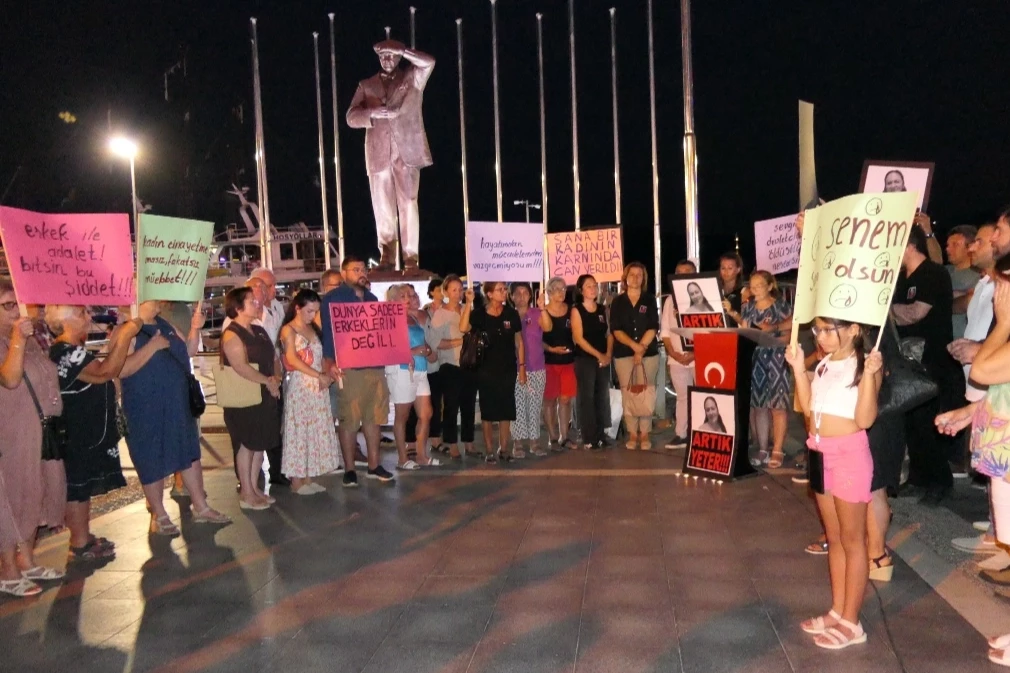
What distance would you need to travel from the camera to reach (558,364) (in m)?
8.88

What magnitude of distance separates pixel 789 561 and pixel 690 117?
7232 millimetres

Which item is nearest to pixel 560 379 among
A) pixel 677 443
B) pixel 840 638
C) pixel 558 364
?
pixel 558 364

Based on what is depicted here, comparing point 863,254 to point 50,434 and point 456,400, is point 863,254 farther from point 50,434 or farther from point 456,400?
point 456,400

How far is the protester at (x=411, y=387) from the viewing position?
8.14 meters

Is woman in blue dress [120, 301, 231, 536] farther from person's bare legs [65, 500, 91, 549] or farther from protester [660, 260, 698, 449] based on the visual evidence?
protester [660, 260, 698, 449]

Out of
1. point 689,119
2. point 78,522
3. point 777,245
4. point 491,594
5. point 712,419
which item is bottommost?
point 491,594

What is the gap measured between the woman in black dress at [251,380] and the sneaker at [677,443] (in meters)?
4.14

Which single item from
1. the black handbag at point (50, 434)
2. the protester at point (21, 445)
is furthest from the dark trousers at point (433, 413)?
the protester at point (21, 445)

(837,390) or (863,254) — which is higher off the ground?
(863,254)

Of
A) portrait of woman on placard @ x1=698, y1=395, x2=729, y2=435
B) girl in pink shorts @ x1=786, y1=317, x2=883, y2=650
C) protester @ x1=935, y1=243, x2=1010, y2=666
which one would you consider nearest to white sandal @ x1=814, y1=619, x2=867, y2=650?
girl in pink shorts @ x1=786, y1=317, x2=883, y2=650

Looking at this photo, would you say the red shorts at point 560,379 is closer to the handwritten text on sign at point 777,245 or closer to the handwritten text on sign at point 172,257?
the handwritten text on sign at point 777,245

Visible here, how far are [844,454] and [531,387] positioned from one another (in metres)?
5.11

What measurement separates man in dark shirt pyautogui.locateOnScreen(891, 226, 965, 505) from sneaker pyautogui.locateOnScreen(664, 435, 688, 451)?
265 cm

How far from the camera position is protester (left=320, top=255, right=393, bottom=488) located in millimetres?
7609
